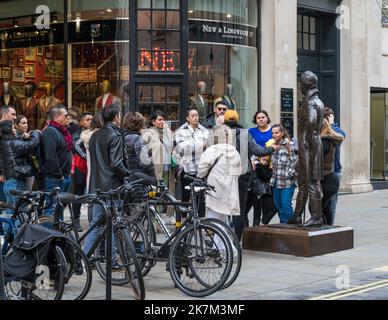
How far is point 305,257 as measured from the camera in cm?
1019

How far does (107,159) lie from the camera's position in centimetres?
877

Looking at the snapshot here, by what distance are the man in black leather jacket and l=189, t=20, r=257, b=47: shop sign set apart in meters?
7.82

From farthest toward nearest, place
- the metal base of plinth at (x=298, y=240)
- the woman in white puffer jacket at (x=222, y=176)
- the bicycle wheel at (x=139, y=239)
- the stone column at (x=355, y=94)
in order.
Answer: the stone column at (x=355, y=94) < the metal base of plinth at (x=298, y=240) < the woman in white puffer jacket at (x=222, y=176) < the bicycle wheel at (x=139, y=239)

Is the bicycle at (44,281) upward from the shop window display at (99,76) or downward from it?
downward

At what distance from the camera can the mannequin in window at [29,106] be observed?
54.1 feet

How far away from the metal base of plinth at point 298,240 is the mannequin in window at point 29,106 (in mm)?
7269

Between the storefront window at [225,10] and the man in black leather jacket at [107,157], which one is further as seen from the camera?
the storefront window at [225,10]

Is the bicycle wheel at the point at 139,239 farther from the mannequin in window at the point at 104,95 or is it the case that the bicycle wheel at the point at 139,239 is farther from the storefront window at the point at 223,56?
the storefront window at the point at 223,56

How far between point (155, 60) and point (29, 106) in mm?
3017

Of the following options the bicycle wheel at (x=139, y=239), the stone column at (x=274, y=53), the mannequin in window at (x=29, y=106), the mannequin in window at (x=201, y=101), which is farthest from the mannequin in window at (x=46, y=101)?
the bicycle wheel at (x=139, y=239)

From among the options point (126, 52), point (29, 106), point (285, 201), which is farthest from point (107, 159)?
point (29, 106)

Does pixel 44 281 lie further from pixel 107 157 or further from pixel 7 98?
pixel 7 98
